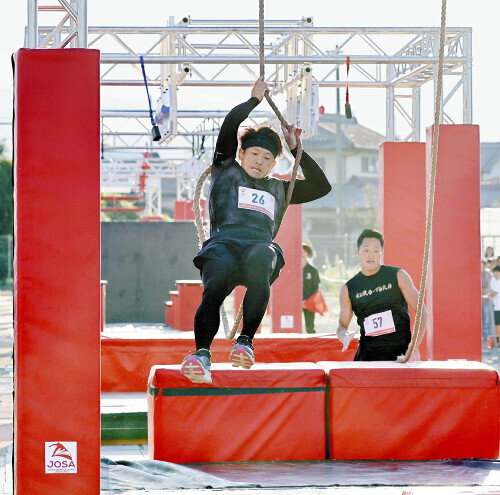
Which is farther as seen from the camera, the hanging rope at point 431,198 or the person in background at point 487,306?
the person in background at point 487,306

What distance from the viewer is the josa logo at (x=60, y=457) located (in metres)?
4.91

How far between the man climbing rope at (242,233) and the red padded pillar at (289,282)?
8.01 m

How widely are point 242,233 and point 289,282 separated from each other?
8.64 m

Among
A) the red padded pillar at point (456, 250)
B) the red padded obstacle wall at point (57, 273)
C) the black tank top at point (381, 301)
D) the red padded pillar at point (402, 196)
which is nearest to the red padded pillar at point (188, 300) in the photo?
the red padded pillar at point (402, 196)

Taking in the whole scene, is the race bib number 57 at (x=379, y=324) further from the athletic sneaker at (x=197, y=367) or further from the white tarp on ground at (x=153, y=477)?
the athletic sneaker at (x=197, y=367)

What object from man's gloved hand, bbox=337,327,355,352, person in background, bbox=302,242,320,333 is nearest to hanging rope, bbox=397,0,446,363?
man's gloved hand, bbox=337,327,355,352

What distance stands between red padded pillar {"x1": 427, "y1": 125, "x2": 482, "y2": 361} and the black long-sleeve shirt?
4.76 meters

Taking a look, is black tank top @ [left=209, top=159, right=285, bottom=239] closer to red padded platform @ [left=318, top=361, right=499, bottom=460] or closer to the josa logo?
the josa logo

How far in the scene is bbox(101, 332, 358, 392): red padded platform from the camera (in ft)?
30.6

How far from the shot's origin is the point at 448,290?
10.3 metres

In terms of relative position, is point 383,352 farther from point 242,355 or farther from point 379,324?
point 242,355

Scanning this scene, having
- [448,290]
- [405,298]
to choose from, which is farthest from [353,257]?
[405,298]

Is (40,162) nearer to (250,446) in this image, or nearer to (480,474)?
(250,446)

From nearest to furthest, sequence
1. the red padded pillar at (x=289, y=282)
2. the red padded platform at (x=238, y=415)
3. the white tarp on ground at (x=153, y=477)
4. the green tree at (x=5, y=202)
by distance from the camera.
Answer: the white tarp on ground at (x=153, y=477), the red padded platform at (x=238, y=415), the red padded pillar at (x=289, y=282), the green tree at (x=5, y=202)
